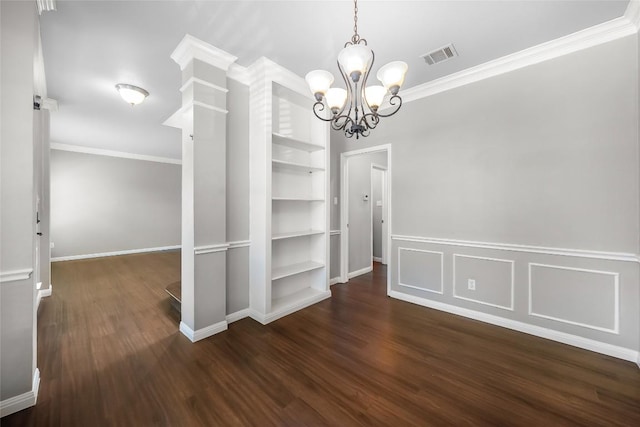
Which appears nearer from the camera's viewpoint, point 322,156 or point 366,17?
point 366,17

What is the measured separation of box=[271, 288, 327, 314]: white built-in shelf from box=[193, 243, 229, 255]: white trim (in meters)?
0.90

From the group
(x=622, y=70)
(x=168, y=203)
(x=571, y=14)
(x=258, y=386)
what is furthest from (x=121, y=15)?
(x=168, y=203)

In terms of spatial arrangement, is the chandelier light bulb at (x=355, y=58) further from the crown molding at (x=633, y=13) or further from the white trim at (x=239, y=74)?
the crown molding at (x=633, y=13)

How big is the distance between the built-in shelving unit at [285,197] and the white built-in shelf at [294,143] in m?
0.01

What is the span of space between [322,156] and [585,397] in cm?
318

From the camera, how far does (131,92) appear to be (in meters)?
3.03

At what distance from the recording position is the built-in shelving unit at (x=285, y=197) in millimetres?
2689

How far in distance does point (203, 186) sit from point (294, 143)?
4.27 feet

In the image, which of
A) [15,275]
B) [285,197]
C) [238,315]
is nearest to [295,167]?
[285,197]

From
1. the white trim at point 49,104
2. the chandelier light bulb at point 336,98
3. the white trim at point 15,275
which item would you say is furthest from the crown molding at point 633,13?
the white trim at point 49,104

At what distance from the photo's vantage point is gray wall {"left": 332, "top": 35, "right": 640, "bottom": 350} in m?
2.08

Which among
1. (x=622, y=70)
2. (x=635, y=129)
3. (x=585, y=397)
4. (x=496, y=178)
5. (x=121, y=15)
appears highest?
(x=121, y=15)

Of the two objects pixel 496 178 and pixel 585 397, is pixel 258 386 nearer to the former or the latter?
pixel 585 397

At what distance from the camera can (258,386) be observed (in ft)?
5.71
